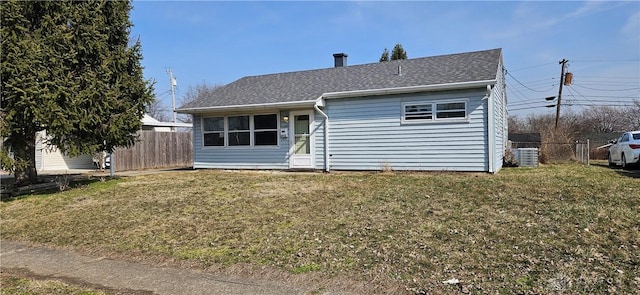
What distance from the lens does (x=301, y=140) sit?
14.6 metres

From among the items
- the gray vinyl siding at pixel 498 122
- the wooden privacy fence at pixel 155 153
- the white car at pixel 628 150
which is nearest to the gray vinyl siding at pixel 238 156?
the wooden privacy fence at pixel 155 153

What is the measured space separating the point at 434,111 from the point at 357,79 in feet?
11.8

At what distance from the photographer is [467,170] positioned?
12.2 m

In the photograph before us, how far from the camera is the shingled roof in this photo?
42.8ft

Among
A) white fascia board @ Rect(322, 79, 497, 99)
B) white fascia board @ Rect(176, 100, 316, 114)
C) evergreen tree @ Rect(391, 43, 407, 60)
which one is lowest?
white fascia board @ Rect(176, 100, 316, 114)

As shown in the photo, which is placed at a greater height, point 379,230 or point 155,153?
point 155,153

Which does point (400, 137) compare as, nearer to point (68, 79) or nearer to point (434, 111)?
point (434, 111)

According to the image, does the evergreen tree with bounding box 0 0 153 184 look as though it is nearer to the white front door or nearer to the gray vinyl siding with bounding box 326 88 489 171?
the white front door

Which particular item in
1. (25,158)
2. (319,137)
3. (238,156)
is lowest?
(238,156)

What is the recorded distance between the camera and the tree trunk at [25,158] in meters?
10.4

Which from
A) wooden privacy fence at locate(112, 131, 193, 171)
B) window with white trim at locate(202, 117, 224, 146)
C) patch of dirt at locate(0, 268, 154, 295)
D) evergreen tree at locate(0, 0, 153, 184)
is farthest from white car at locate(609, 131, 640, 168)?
wooden privacy fence at locate(112, 131, 193, 171)

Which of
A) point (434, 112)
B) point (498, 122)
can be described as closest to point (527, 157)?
point (498, 122)

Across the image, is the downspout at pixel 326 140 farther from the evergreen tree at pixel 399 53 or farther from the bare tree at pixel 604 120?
the bare tree at pixel 604 120

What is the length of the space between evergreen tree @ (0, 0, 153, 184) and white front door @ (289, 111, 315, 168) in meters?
4.85
